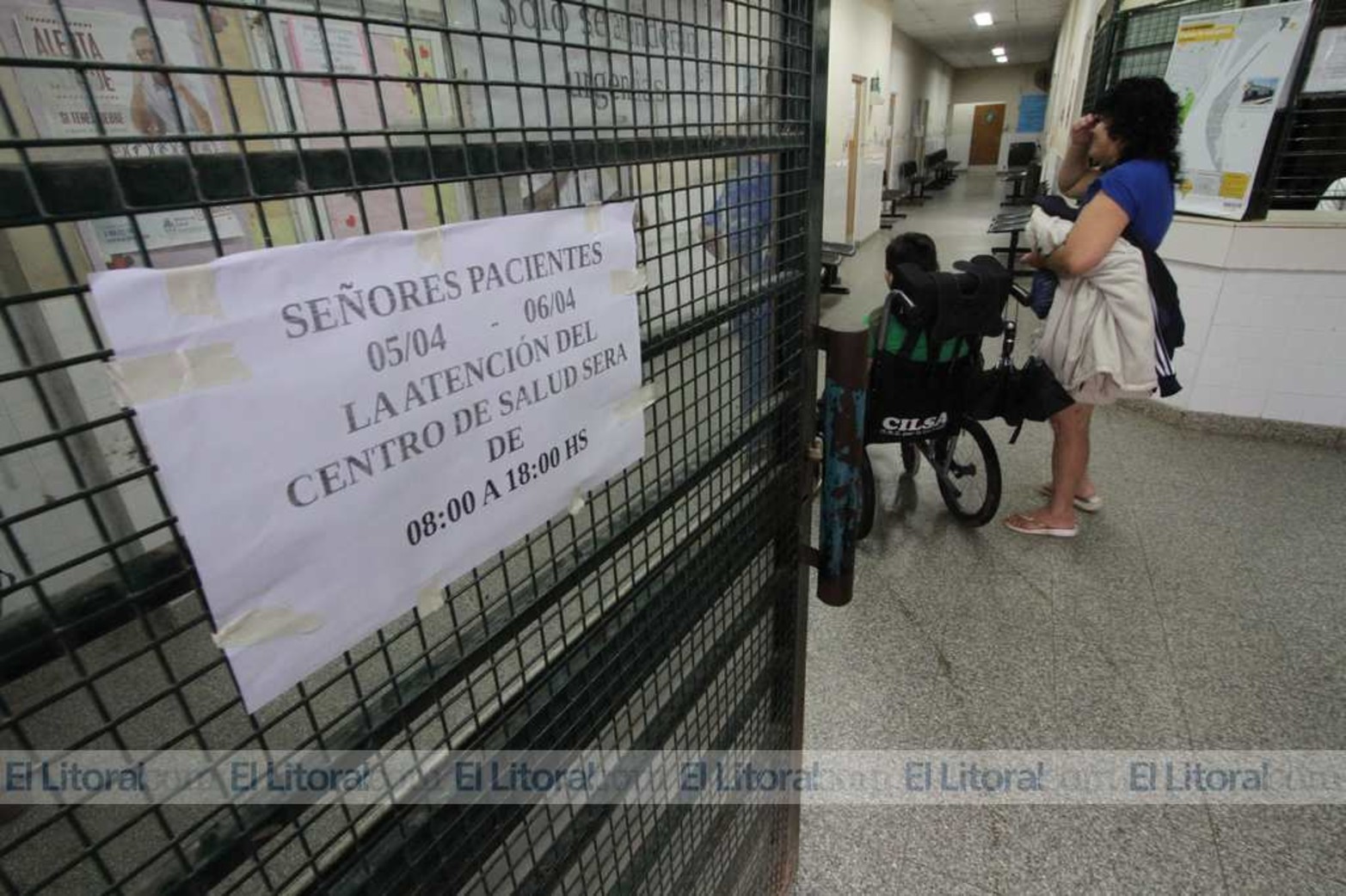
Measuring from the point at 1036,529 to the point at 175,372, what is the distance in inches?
111

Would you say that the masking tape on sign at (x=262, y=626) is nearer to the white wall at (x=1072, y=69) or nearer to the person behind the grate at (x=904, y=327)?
the person behind the grate at (x=904, y=327)

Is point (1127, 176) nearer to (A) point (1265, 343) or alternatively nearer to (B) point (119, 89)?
(A) point (1265, 343)

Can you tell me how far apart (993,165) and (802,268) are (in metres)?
23.5

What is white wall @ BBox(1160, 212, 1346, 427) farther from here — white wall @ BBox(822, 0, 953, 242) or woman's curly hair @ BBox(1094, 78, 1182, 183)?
white wall @ BBox(822, 0, 953, 242)

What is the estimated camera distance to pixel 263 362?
36cm

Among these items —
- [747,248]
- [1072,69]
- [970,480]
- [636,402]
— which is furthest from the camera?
[1072,69]

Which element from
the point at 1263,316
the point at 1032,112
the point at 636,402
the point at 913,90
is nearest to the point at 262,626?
the point at 636,402

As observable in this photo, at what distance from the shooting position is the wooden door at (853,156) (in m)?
7.35

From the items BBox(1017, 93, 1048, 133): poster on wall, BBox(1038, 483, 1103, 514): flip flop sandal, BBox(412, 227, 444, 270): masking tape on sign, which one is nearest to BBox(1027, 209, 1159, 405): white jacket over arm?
BBox(1038, 483, 1103, 514): flip flop sandal

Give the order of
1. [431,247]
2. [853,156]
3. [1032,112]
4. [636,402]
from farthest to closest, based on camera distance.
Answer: [1032,112], [853,156], [636,402], [431,247]

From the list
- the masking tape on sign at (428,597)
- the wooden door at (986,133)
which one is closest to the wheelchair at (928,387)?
the masking tape on sign at (428,597)

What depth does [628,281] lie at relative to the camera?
60cm

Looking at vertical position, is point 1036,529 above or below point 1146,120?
below

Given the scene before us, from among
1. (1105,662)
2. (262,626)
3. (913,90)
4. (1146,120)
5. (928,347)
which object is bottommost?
(1105,662)
